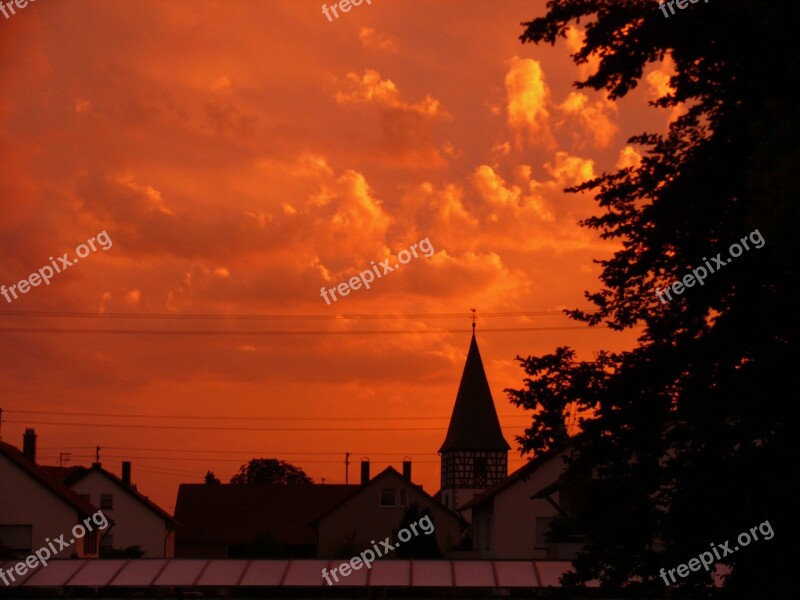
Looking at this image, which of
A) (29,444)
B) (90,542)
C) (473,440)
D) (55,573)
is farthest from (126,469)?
(55,573)

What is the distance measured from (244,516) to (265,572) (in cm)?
6560

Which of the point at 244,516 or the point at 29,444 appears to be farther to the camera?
the point at 244,516

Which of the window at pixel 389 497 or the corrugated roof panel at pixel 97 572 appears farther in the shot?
the window at pixel 389 497

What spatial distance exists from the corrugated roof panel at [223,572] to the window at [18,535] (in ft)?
90.8

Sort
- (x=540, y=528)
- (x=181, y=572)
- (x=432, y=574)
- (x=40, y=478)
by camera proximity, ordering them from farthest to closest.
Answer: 1. (x=540, y=528)
2. (x=40, y=478)
3. (x=181, y=572)
4. (x=432, y=574)

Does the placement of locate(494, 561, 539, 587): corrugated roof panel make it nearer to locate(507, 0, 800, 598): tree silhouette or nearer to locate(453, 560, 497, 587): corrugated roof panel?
locate(453, 560, 497, 587): corrugated roof panel

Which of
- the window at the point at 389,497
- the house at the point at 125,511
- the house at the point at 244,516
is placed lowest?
the house at the point at 125,511

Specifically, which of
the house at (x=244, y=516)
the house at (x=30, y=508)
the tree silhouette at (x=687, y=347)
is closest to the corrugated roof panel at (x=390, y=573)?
the tree silhouette at (x=687, y=347)

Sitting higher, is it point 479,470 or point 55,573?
point 479,470

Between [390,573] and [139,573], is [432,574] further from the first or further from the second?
[139,573]

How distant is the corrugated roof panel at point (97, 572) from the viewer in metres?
30.1

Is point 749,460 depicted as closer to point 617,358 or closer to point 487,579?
point 617,358

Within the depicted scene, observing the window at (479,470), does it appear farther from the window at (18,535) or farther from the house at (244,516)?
the window at (18,535)

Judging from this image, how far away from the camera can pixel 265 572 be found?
30.6m
